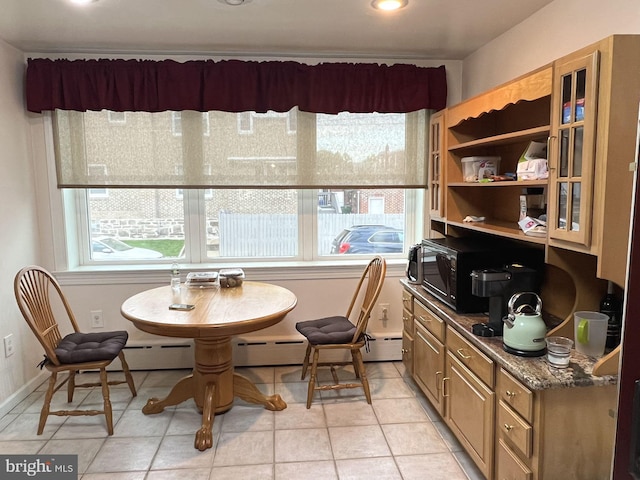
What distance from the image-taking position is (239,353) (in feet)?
11.0

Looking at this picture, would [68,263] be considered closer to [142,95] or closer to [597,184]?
[142,95]

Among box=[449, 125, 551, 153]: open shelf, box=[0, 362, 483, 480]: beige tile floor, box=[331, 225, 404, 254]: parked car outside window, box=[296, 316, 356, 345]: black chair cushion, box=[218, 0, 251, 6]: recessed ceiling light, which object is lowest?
box=[0, 362, 483, 480]: beige tile floor

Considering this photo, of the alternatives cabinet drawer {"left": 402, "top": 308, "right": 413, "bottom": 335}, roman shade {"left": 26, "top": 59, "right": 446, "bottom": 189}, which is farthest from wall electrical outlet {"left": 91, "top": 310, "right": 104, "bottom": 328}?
cabinet drawer {"left": 402, "top": 308, "right": 413, "bottom": 335}

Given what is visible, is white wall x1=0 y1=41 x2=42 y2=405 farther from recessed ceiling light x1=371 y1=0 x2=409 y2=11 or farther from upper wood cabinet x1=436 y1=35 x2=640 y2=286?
upper wood cabinet x1=436 y1=35 x2=640 y2=286

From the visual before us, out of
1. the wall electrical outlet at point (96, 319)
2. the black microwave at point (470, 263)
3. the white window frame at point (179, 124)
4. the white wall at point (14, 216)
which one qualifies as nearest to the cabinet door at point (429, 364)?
the black microwave at point (470, 263)

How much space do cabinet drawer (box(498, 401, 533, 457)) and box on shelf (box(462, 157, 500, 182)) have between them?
124 cm

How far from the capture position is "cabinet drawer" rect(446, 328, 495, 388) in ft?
6.17

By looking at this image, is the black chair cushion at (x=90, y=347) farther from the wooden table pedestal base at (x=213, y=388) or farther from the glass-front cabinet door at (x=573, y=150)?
the glass-front cabinet door at (x=573, y=150)

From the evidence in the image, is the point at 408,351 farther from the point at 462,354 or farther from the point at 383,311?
the point at 462,354

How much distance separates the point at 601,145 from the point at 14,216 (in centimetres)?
320

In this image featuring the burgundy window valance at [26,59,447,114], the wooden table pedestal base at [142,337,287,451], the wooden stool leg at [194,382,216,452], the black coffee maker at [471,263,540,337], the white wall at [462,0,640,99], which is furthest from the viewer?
the burgundy window valance at [26,59,447,114]

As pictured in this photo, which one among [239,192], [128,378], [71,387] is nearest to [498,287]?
[239,192]

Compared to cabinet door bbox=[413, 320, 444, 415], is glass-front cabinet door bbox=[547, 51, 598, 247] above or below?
above

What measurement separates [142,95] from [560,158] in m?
2.56
